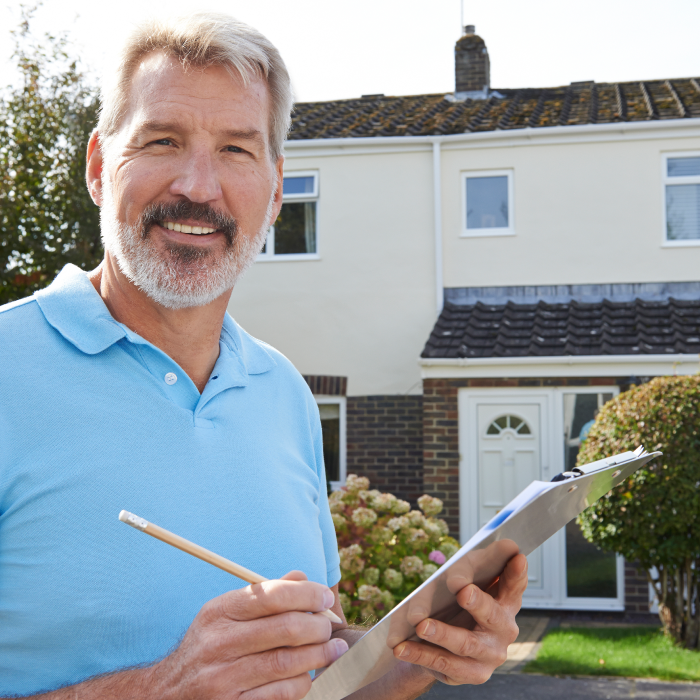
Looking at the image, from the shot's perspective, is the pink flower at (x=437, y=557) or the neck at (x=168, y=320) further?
the pink flower at (x=437, y=557)

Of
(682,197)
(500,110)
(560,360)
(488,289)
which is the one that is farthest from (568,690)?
(500,110)

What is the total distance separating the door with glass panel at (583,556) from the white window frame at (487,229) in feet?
8.73

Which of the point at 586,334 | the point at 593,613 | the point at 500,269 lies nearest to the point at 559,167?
the point at 500,269

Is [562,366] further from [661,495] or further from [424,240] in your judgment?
[424,240]

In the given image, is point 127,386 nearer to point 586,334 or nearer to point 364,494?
point 364,494

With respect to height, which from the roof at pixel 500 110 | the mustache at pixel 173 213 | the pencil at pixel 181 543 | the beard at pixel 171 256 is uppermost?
the roof at pixel 500 110

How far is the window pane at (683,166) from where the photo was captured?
10.8 m

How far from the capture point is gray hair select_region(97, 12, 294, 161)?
1650mm

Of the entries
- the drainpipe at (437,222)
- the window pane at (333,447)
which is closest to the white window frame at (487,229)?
the drainpipe at (437,222)

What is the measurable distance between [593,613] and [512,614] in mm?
9029

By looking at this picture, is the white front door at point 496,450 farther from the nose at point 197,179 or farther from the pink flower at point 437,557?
the nose at point 197,179

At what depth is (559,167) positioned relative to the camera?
10961 millimetres

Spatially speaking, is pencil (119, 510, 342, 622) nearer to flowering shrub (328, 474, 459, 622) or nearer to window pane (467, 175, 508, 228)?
flowering shrub (328, 474, 459, 622)

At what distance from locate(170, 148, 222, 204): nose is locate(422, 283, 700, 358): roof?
8.22 metres
